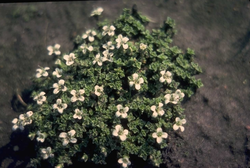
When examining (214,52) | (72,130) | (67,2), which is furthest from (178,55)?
(67,2)

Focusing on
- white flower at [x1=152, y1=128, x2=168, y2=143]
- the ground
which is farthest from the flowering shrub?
the ground

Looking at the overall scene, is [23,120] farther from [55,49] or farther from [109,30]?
[109,30]

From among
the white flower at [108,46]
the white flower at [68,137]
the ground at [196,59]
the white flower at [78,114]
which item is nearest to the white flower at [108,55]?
the white flower at [108,46]

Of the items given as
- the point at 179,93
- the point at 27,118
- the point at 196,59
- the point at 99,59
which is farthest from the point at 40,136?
the point at 196,59

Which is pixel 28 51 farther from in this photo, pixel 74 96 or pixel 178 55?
pixel 178 55

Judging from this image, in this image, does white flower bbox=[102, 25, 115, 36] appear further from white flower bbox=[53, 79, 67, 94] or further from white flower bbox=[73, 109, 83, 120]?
white flower bbox=[73, 109, 83, 120]

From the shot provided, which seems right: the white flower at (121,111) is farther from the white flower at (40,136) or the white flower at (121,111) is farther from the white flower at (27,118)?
the white flower at (27,118)
